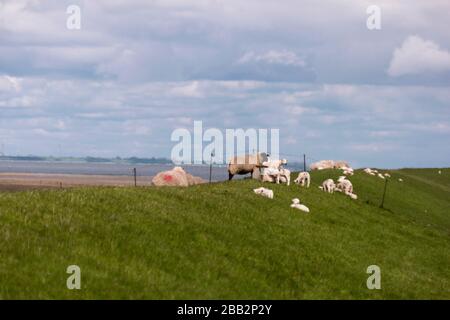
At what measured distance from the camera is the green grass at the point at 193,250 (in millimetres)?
18750

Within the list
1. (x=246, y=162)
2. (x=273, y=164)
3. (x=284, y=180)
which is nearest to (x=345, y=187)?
(x=273, y=164)

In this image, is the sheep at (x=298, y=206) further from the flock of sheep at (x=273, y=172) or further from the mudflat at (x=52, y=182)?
the mudflat at (x=52, y=182)

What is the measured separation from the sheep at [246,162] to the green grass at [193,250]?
15.0 metres

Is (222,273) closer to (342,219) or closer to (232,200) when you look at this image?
(232,200)

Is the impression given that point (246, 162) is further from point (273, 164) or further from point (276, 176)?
point (276, 176)

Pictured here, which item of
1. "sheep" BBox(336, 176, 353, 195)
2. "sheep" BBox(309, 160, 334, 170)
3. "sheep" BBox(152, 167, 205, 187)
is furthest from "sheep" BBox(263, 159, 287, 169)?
"sheep" BBox(309, 160, 334, 170)

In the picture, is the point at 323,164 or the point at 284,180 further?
the point at 323,164

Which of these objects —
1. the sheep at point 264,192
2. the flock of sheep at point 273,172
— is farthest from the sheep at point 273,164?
the sheep at point 264,192

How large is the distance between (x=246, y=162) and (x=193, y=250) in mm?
31581

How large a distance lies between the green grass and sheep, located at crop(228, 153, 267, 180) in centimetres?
1502

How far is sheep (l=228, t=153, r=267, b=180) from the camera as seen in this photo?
54.4 m

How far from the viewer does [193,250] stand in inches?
912
